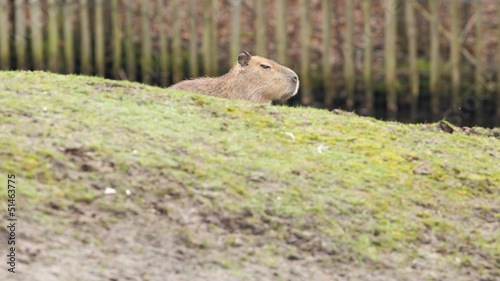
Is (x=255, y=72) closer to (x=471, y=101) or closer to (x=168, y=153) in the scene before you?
(x=168, y=153)

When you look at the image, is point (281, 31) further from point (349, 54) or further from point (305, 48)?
point (349, 54)

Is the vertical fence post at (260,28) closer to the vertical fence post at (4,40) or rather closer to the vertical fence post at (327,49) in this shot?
the vertical fence post at (327,49)

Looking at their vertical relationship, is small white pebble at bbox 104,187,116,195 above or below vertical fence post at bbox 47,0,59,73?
below

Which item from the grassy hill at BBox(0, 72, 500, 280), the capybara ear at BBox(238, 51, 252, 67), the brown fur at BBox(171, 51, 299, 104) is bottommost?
the grassy hill at BBox(0, 72, 500, 280)

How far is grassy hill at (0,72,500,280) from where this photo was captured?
459 centimetres

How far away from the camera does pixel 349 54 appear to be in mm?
11102

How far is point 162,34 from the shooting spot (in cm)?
1131

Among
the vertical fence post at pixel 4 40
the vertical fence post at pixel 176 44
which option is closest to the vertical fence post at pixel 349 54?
the vertical fence post at pixel 176 44

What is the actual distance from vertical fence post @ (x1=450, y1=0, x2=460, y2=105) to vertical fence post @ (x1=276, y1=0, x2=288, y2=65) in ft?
7.87

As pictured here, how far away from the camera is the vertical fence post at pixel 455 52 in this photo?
36.8 feet

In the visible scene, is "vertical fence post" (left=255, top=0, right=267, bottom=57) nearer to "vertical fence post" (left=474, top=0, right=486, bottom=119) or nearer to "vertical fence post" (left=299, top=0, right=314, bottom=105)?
"vertical fence post" (left=299, top=0, right=314, bottom=105)

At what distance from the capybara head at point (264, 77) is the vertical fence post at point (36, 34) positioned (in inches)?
154

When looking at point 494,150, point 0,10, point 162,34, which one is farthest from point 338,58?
point 494,150

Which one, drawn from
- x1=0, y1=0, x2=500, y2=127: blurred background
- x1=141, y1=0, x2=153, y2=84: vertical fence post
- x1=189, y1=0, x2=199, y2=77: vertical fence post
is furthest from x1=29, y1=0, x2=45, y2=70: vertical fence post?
x1=189, y1=0, x2=199, y2=77: vertical fence post
